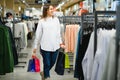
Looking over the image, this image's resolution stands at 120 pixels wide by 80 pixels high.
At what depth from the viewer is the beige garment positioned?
7.02 m

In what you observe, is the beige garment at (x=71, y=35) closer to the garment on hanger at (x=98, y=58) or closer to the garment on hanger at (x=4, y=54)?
the garment on hanger at (x=4, y=54)

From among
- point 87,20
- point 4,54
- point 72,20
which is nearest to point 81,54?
point 87,20

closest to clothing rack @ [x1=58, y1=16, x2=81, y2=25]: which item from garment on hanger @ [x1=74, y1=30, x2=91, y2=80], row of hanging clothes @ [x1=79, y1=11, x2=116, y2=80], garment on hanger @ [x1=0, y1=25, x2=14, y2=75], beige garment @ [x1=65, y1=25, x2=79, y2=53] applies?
beige garment @ [x1=65, y1=25, x2=79, y2=53]

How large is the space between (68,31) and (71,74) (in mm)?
1115

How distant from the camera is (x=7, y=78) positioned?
6910 millimetres

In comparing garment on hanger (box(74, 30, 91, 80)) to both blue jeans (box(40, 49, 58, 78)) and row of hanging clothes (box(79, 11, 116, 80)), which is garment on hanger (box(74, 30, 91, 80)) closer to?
row of hanging clothes (box(79, 11, 116, 80))

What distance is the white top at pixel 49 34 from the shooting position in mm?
5453

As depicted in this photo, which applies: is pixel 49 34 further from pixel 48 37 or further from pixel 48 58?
pixel 48 58

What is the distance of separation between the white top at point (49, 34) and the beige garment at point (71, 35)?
1512 millimetres

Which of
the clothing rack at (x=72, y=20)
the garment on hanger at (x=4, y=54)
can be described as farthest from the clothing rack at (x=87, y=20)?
the clothing rack at (x=72, y=20)

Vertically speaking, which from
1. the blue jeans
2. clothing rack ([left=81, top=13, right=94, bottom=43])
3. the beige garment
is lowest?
the blue jeans

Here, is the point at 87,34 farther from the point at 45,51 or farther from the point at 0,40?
the point at 0,40

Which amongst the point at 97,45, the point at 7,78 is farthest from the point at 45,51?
the point at 97,45

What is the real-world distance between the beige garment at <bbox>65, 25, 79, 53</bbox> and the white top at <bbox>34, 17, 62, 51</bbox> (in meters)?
1.51
